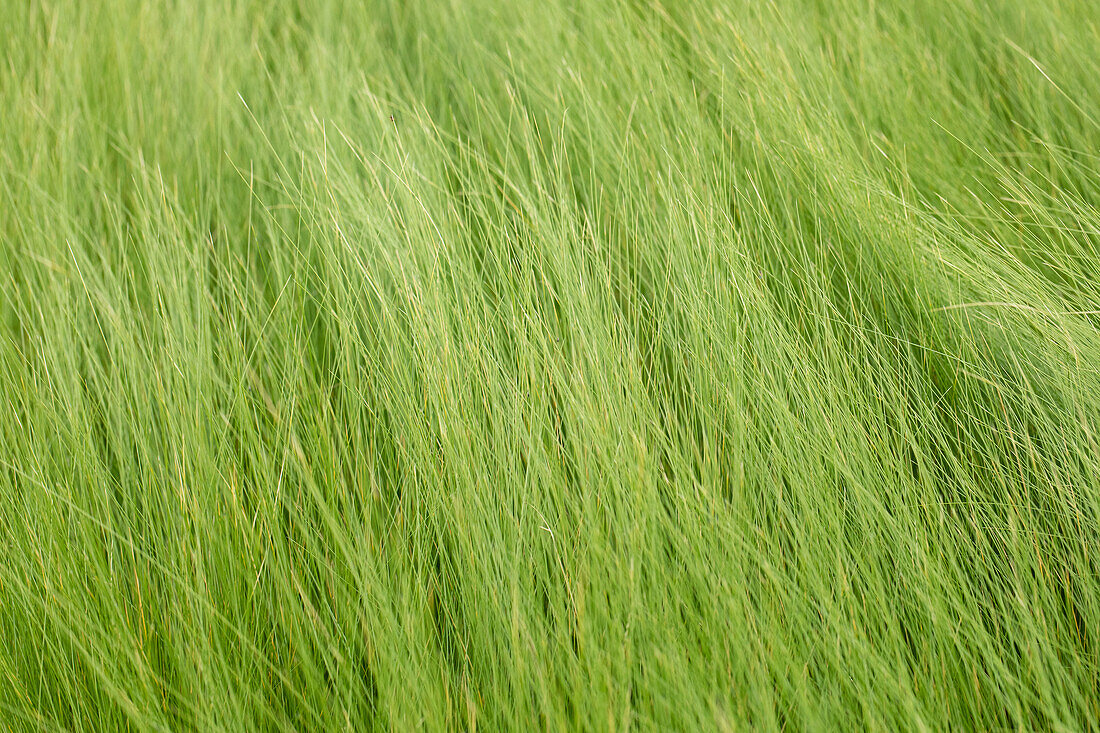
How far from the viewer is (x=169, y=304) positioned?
1.48 meters

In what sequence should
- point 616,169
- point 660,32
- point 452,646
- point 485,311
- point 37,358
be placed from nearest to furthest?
point 452,646 < point 485,311 < point 37,358 < point 616,169 < point 660,32

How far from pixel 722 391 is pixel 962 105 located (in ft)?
4.24

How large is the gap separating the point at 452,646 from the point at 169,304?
989 millimetres

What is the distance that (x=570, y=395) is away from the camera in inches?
49.9

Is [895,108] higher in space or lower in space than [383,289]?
higher

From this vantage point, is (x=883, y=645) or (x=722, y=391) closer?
(x=883, y=645)

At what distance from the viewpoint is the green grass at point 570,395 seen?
3.74 feet

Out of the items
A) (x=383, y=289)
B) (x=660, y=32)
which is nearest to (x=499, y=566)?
(x=383, y=289)


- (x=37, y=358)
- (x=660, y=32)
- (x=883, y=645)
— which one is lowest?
(x=883, y=645)

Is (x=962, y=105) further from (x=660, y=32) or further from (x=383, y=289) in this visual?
(x=383, y=289)

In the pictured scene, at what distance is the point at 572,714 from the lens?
1.13m

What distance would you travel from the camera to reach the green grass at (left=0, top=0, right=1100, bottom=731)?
1.14 metres

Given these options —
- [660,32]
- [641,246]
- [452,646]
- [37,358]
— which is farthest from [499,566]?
[660,32]

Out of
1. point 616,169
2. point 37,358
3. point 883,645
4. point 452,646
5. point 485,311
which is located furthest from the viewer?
point 616,169
